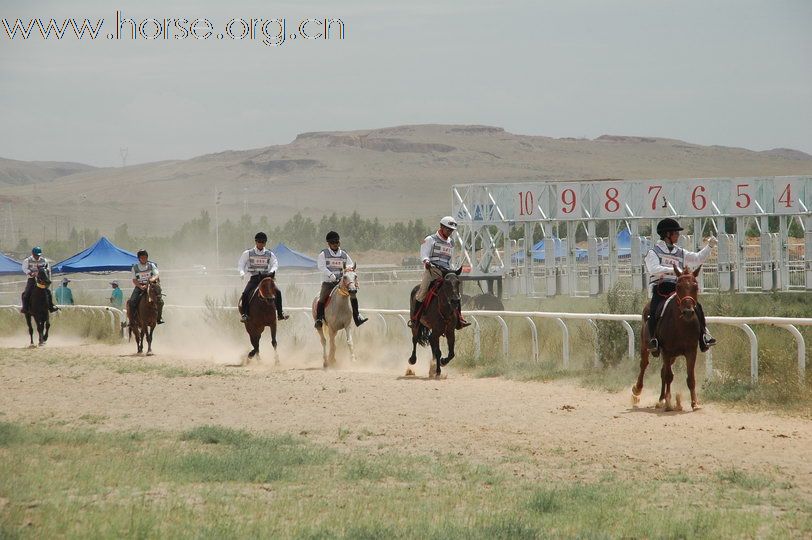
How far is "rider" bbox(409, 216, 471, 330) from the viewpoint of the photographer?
19375mm

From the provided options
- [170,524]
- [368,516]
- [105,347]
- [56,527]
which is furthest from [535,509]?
[105,347]

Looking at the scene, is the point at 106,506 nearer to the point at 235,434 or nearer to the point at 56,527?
the point at 56,527

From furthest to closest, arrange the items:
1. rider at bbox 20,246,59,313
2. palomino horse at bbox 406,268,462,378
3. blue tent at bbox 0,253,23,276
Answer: blue tent at bbox 0,253,23,276 → rider at bbox 20,246,59,313 → palomino horse at bbox 406,268,462,378

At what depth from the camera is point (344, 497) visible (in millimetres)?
9367

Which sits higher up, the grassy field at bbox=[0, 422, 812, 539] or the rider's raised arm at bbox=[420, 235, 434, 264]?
the rider's raised arm at bbox=[420, 235, 434, 264]

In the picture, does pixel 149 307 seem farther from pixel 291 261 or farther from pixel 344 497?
pixel 291 261

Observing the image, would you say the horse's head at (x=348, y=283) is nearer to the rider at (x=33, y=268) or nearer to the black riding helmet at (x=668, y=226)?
the black riding helmet at (x=668, y=226)

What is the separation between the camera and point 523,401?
630 inches

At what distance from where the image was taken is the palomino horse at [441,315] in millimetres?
19266

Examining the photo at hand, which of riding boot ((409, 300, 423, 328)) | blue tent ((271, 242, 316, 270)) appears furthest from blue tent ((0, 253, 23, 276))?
riding boot ((409, 300, 423, 328))

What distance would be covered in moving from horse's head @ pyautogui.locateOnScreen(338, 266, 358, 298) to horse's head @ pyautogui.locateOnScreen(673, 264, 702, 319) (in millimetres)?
8379

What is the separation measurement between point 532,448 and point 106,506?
181 inches

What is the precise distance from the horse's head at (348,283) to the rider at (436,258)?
2.27 meters

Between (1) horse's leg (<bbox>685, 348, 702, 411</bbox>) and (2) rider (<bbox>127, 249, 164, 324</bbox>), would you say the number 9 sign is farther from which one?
(1) horse's leg (<bbox>685, 348, 702, 411</bbox>)
